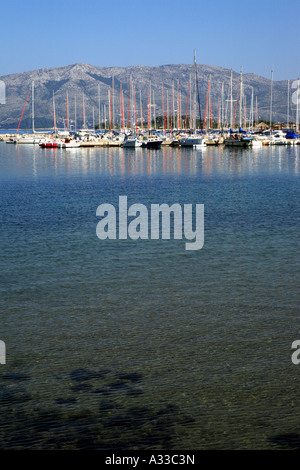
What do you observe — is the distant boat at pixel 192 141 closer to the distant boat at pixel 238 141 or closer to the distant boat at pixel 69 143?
the distant boat at pixel 238 141

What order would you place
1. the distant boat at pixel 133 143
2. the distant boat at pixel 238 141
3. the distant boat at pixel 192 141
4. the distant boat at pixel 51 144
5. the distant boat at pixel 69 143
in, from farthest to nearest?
the distant boat at pixel 51 144
the distant boat at pixel 69 143
the distant boat at pixel 133 143
the distant boat at pixel 238 141
the distant boat at pixel 192 141

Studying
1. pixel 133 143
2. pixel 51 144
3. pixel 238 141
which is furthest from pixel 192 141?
pixel 51 144

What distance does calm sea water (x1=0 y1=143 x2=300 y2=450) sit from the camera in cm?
906

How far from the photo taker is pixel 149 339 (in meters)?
12.6

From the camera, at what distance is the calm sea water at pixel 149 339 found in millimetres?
9062

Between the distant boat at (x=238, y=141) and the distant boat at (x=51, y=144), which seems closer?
the distant boat at (x=238, y=141)

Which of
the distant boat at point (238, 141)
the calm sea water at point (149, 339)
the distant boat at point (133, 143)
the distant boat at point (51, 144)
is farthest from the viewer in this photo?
the distant boat at point (51, 144)

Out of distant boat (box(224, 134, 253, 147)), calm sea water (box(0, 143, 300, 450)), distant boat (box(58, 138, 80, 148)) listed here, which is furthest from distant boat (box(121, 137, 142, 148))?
calm sea water (box(0, 143, 300, 450))

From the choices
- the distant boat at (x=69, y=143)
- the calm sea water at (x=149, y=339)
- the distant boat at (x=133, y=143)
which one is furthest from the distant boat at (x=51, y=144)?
the calm sea water at (x=149, y=339)

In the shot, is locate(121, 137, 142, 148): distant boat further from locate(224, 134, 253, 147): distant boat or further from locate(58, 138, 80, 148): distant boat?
locate(224, 134, 253, 147): distant boat

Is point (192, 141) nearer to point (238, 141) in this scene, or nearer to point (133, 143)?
point (238, 141)

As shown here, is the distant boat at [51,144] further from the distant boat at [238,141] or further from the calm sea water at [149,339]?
the calm sea water at [149,339]

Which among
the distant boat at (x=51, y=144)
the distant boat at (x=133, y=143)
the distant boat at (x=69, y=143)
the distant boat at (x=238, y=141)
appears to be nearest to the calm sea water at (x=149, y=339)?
the distant boat at (x=133, y=143)

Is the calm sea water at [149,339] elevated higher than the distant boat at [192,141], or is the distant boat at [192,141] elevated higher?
the distant boat at [192,141]
